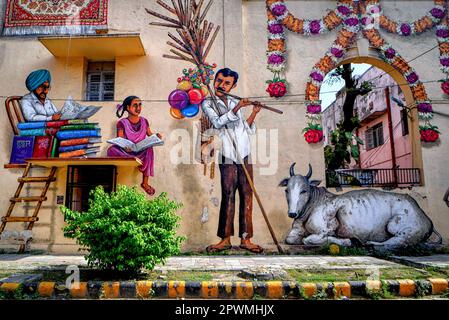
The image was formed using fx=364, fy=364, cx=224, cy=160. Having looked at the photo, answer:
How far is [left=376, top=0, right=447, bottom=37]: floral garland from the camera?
34.9 feet

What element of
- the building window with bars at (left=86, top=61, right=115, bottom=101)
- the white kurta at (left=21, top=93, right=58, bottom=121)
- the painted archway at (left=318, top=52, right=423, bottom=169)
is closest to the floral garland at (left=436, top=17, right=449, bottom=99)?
the painted archway at (left=318, top=52, right=423, bottom=169)

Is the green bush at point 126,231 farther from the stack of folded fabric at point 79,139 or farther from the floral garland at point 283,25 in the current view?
the floral garland at point 283,25

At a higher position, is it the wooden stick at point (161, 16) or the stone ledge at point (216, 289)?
the wooden stick at point (161, 16)

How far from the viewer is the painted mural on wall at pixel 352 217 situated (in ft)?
30.8

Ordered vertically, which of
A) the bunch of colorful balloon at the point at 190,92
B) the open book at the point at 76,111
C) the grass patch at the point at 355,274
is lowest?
the grass patch at the point at 355,274

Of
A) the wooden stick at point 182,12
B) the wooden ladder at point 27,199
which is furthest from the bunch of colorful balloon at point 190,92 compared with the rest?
the wooden ladder at point 27,199

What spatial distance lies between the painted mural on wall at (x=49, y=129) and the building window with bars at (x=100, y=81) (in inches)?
24.3

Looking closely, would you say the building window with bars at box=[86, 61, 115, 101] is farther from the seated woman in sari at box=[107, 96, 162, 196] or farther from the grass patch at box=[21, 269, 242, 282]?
the grass patch at box=[21, 269, 242, 282]

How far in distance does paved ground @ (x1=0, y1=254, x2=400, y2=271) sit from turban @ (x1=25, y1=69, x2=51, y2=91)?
177 inches

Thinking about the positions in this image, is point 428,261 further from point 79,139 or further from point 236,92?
point 79,139

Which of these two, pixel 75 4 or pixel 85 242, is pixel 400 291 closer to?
pixel 85 242

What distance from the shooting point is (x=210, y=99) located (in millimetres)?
10016

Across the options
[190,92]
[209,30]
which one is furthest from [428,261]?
[209,30]
